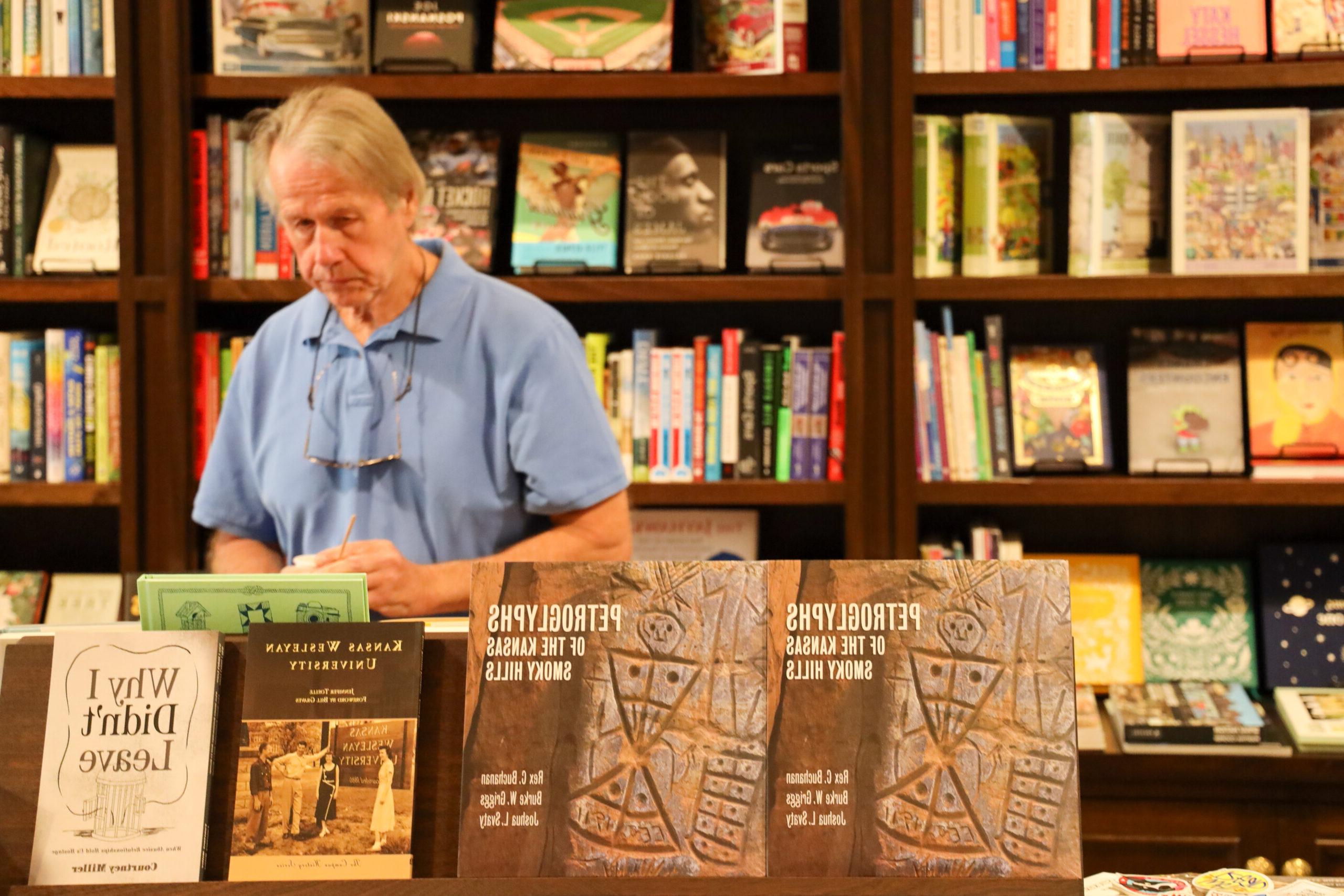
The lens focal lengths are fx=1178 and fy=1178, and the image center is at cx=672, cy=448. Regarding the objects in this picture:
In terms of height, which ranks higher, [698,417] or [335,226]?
[335,226]

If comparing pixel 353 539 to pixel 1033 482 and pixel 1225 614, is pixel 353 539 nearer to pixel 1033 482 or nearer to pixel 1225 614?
pixel 1033 482

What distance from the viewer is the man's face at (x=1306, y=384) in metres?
2.29

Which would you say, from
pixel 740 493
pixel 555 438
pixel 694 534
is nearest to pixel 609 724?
pixel 555 438

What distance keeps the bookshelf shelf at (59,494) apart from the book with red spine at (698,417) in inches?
43.7

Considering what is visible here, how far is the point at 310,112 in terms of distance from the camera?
158 centimetres

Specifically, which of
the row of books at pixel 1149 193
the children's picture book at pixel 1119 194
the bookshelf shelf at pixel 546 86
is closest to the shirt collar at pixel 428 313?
the bookshelf shelf at pixel 546 86

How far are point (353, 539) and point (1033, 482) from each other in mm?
1262

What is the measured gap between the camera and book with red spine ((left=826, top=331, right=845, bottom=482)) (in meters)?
2.26

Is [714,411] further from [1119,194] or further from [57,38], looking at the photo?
[57,38]

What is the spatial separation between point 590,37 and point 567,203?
318 millimetres

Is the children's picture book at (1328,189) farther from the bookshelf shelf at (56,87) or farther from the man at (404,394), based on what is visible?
the bookshelf shelf at (56,87)

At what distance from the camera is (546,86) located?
226 centimetres

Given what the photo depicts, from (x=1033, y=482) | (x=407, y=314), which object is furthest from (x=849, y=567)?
(x=1033, y=482)

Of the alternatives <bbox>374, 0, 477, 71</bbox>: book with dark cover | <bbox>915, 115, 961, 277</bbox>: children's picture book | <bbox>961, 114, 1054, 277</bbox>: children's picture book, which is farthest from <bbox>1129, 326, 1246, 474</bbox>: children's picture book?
<bbox>374, 0, 477, 71</bbox>: book with dark cover
